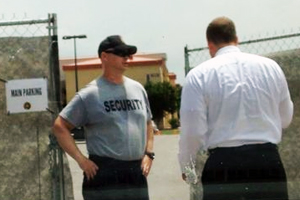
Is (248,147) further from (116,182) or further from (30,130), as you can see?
(30,130)

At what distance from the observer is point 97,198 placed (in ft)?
16.4

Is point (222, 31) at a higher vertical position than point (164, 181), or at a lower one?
higher

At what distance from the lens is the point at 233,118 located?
12.5 feet

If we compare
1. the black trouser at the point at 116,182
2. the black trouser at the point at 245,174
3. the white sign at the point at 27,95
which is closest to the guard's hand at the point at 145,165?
the black trouser at the point at 116,182

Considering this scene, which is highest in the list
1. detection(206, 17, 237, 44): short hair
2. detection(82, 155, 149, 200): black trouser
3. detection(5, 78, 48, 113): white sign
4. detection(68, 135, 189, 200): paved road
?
detection(206, 17, 237, 44): short hair

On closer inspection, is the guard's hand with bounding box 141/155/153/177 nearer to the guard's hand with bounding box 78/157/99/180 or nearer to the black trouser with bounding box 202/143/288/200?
the guard's hand with bounding box 78/157/99/180

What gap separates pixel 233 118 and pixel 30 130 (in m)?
2.47

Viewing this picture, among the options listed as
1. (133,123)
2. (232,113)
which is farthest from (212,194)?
(133,123)

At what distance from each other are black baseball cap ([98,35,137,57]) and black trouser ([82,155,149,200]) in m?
0.75

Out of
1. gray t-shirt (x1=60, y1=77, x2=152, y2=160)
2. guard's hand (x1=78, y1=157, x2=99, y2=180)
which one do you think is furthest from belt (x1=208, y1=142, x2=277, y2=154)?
guard's hand (x1=78, y1=157, x2=99, y2=180)

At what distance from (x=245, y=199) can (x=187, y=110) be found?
0.65 m

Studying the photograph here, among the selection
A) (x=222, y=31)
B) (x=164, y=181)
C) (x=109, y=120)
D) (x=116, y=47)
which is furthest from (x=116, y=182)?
(x=164, y=181)

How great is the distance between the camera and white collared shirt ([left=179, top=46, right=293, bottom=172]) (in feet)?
12.5

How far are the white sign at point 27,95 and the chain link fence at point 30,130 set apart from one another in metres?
0.06
